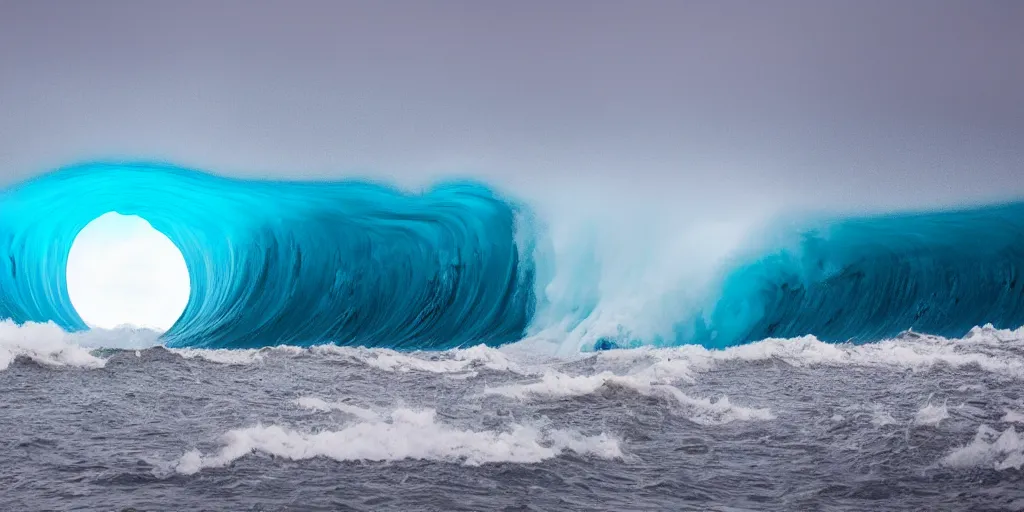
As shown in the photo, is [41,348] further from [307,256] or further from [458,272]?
[458,272]

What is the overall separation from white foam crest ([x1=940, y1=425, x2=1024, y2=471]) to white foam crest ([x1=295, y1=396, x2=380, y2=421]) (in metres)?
4.30

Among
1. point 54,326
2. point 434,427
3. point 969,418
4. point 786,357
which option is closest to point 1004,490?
point 969,418

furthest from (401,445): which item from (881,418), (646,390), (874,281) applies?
(874,281)

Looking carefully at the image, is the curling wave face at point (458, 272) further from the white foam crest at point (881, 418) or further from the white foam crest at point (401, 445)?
the white foam crest at point (401, 445)

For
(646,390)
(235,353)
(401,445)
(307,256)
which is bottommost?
(235,353)

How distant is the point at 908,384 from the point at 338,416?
6.66 metres

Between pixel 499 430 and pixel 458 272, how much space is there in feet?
14.9

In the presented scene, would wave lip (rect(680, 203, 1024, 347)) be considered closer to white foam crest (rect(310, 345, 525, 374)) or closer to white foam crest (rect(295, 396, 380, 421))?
white foam crest (rect(310, 345, 525, 374))

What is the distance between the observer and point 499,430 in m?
6.48

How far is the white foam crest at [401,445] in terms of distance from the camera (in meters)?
5.46

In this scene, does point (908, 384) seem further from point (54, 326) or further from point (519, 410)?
point (54, 326)

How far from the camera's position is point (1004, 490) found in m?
4.69

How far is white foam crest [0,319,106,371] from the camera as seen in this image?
9375mm

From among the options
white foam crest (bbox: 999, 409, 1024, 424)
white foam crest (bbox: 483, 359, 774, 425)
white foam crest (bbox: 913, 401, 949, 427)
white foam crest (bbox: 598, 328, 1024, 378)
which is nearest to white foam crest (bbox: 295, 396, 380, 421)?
white foam crest (bbox: 483, 359, 774, 425)
